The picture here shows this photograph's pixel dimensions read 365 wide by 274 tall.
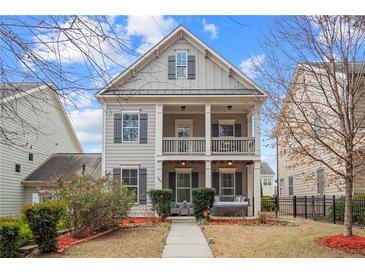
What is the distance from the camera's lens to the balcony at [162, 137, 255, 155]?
17.7 metres

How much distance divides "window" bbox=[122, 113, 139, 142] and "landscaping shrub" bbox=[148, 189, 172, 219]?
312 cm

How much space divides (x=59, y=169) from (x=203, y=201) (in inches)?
317

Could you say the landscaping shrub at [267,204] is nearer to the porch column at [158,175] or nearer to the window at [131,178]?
the porch column at [158,175]

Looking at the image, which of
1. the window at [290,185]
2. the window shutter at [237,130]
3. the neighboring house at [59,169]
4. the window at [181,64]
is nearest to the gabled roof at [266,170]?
the window at [290,185]

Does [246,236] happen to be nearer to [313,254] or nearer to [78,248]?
[313,254]

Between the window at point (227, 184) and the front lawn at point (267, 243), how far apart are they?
586cm

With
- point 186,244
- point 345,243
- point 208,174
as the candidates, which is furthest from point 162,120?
point 345,243

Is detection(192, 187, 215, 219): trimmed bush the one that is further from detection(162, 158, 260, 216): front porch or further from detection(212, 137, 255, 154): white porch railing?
detection(162, 158, 260, 216): front porch

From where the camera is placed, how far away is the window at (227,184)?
19.0 m

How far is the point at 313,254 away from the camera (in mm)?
8578

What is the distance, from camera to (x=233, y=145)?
1789 cm

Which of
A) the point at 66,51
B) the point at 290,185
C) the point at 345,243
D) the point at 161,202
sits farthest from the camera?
the point at 290,185

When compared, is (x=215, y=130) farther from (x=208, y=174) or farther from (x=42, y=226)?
(x=42, y=226)
